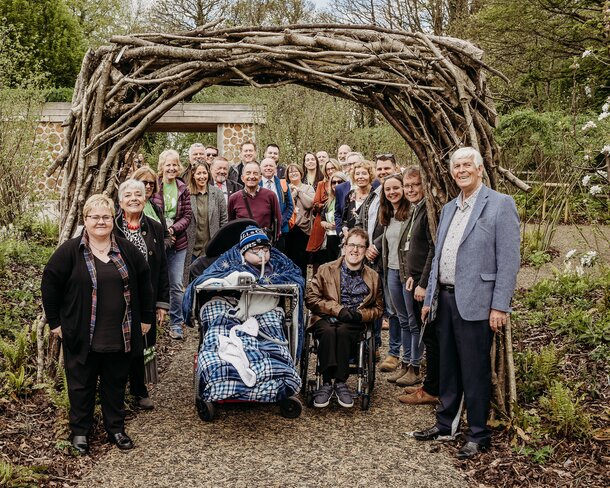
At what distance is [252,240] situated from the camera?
17.3 ft

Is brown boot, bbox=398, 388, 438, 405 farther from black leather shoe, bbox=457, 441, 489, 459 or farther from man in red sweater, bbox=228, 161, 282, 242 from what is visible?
man in red sweater, bbox=228, 161, 282, 242

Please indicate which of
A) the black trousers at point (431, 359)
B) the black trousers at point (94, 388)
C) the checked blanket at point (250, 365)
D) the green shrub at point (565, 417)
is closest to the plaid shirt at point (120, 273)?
the black trousers at point (94, 388)

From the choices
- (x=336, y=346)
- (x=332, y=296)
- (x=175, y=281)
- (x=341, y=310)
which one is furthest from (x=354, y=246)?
(x=175, y=281)

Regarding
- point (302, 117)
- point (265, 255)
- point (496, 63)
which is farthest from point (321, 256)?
point (496, 63)

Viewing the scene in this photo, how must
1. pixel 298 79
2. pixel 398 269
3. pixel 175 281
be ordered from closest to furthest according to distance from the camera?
1. pixel 298 79
2. pixel 398 269
3. pixel 175 281

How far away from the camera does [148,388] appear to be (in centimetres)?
582

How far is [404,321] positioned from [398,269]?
48 cm

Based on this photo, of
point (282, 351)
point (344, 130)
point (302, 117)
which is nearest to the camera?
point (282, 351)

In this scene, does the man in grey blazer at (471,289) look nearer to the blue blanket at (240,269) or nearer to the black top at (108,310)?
the blue blanket at (240,269)

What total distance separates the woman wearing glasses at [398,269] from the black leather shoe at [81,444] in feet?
9.00

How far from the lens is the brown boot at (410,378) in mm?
5883

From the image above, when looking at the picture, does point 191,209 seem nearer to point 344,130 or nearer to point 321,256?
point 321,256

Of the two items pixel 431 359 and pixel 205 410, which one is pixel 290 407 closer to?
pixel 205 410

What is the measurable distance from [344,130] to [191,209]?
1051cm
